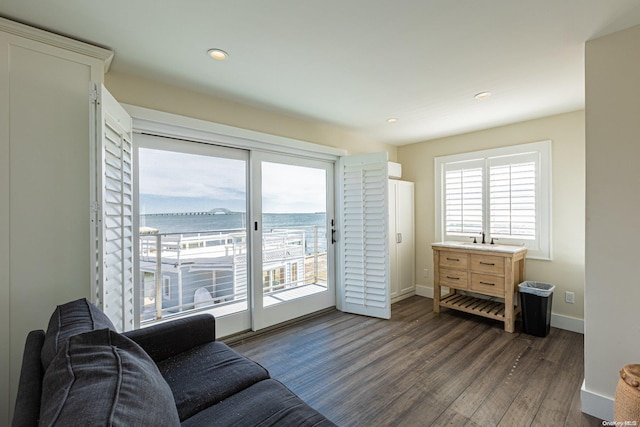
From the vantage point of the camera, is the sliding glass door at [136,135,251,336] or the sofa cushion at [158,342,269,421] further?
the sliding glass door at [136,135,251,336]

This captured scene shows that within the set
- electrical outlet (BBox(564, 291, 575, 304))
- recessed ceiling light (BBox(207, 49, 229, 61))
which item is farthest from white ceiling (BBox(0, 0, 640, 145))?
electrical outlet (BBox(564, 291, 575, 304))

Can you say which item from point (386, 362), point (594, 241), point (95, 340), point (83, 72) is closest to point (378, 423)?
point (386, 362)

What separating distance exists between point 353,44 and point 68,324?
83.0 inches

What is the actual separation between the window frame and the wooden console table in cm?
20

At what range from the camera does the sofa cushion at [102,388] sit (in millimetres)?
608

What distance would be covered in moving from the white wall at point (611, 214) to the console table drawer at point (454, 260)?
161cm

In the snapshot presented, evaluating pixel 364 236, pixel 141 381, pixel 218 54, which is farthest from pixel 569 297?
pixel 218 54

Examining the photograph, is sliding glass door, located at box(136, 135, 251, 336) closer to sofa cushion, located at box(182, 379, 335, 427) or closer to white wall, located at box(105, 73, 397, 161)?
white wall, located at box(105, 73, 397, 161)

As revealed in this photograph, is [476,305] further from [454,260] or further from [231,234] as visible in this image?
[231,234]

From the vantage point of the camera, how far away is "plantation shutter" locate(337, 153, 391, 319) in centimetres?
344

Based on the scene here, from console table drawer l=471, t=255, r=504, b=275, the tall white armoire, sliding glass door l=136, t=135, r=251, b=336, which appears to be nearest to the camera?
sliding glass door l=136, t=135, r=251, b=336

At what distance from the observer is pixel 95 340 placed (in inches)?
36.8

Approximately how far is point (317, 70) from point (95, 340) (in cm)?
209

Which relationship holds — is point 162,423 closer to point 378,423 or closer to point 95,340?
point 95,340
